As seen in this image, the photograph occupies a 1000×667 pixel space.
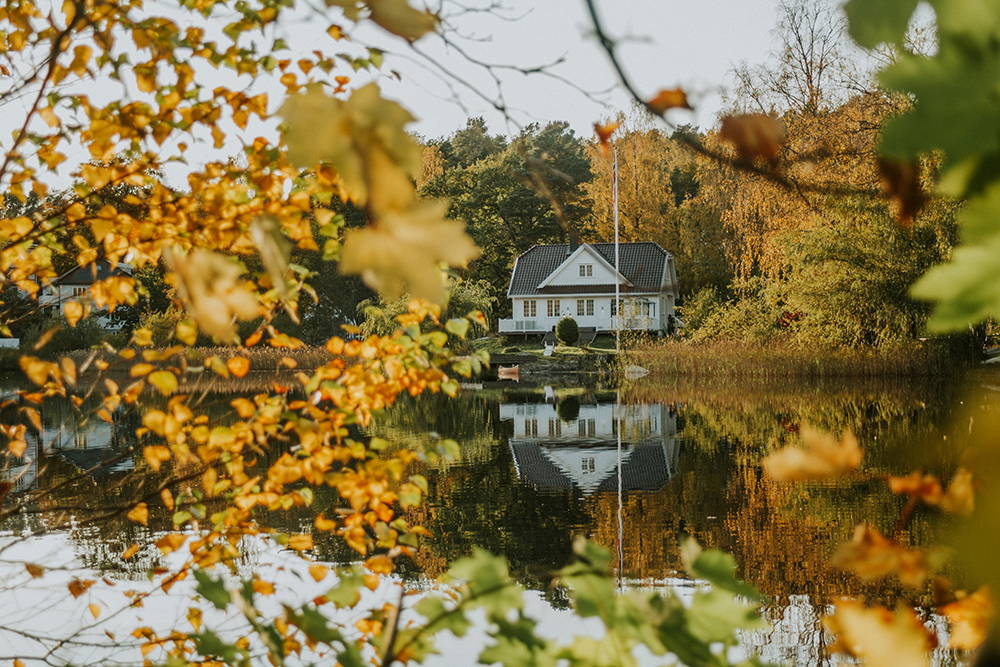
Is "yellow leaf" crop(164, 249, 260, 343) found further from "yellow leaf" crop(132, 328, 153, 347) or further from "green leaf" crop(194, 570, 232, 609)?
"yellow leaf" crop(132, 328, 153, 347)

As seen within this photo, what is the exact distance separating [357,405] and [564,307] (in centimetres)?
3559

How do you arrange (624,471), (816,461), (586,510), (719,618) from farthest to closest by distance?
(624,471) → (586,510) → (719,618) → (816,461)

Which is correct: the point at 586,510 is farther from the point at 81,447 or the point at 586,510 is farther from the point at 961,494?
the point at 81,447

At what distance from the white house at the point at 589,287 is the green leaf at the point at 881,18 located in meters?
36.5

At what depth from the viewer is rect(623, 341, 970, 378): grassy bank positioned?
836 inches

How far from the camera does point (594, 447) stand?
13102mm

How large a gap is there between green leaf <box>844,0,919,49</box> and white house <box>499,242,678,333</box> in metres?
36.5

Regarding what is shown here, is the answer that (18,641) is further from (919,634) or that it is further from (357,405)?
(919,634)

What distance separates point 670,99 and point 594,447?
1248 centimetres

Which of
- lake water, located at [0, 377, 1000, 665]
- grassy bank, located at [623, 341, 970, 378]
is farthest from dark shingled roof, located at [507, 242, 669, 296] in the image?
lake water, located at [0, 377, 1000, 665]

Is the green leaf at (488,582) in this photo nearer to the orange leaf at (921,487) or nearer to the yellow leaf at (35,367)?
the orange leaf at (921,487)

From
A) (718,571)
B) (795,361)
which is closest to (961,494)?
(718,571)

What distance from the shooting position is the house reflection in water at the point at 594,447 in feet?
34.9

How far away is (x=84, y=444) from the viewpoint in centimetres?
1392
